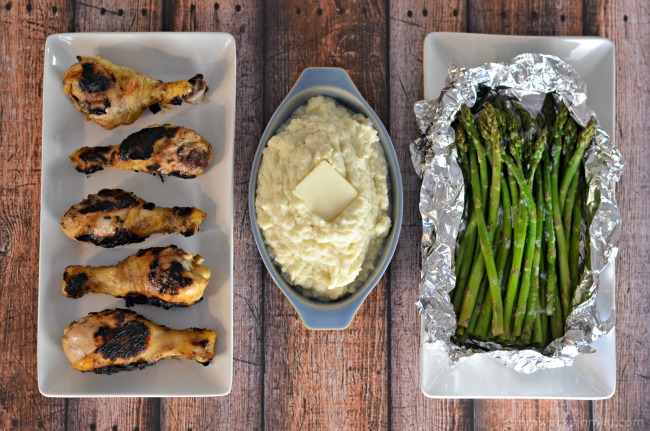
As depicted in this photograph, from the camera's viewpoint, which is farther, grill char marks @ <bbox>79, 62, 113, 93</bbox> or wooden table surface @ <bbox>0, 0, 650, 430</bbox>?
wooden table surface @ <bbox>0, 0, 650, 430</bbox>

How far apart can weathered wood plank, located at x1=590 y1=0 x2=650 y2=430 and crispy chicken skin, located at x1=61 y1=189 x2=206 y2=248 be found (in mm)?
1467

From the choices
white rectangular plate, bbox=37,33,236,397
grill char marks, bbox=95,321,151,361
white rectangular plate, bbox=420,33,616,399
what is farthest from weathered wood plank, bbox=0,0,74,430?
white rectangular plate, bbox=420,33,616,399

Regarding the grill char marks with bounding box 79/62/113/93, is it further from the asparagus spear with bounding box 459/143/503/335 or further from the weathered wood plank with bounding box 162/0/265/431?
the asparagus spear with bounding box 459/143/503/335

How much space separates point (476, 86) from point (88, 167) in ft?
4.13

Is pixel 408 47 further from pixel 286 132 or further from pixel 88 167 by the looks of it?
pixel 88 167

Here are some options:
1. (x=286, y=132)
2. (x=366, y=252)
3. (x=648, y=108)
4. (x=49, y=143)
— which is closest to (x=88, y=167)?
(x=49, y=143)

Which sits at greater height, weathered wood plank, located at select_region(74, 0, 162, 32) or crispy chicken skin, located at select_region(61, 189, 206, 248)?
weathered wood plank, located at select_region(74, 0, 162, 32)

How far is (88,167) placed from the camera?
5.57 ft

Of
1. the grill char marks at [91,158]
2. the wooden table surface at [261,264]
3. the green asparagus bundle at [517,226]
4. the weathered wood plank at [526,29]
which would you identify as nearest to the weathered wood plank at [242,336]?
the wooden table surface at [261,264]

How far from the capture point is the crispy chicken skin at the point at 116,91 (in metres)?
1.65

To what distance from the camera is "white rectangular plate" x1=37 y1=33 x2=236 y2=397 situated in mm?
1704

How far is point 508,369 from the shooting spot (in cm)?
179

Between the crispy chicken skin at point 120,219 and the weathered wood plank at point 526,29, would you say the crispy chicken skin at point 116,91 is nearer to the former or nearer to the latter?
the crispy chicken skin at point 120,219

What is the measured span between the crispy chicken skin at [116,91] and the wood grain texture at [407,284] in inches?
26.3
